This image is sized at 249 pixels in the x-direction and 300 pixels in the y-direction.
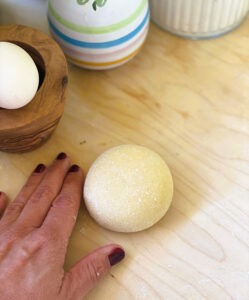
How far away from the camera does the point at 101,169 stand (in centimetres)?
54

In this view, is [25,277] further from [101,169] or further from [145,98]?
[145,98]

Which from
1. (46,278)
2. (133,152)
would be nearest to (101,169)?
(133,152)

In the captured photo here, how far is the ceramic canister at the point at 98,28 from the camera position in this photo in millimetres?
568

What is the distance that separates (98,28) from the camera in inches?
22.9

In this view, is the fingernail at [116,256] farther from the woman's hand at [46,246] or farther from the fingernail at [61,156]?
the fingernail at [61,156]

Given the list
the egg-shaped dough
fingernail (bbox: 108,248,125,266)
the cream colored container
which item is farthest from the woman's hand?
the cream colored container

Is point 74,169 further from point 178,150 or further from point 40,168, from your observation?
point 178,150

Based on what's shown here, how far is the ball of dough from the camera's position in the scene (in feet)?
1.69

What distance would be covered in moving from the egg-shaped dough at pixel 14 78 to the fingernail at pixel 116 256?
0.71 feet

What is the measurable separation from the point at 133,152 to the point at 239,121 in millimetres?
186

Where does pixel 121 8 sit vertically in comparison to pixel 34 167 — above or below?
above

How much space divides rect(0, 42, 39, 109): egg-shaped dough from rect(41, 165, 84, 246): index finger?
0.13 metres

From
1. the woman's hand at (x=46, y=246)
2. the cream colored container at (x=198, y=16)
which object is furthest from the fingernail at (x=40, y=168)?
the cream colored container at (x=198, y=16)

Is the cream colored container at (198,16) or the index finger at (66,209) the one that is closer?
the index finger at (66,209)
